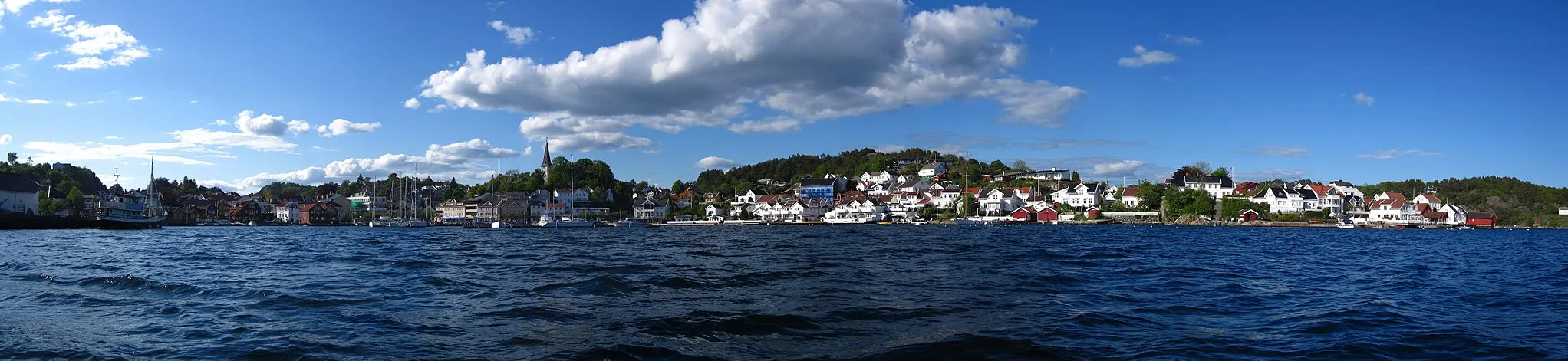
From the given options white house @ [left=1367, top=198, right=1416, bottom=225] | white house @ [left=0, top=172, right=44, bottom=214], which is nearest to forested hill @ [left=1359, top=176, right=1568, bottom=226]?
white house @ [left=1367, top=198, right=1416, bottom=225]

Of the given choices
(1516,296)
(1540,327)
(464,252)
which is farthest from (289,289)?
(1516,296)

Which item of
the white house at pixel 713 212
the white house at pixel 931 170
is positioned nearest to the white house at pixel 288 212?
the white house at pixel 713 212

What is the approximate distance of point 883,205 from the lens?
102 m

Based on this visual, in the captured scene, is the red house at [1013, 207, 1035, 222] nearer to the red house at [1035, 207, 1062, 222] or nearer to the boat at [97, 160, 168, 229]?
the red house at [1035, 207, 1062, 222]

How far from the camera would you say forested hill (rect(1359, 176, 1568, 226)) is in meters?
87.5

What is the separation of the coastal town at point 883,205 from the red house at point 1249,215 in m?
0.11

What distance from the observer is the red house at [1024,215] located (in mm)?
90875

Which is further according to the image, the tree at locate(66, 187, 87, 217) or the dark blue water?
the tree at locate(66, 187, 87, 217)

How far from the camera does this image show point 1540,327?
9055 mm

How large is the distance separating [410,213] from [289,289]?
11054cm

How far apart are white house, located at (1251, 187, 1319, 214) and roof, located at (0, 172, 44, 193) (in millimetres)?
122326

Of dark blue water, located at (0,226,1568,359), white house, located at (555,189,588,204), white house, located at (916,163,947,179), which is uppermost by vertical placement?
white house, located at (916,163,947,179)

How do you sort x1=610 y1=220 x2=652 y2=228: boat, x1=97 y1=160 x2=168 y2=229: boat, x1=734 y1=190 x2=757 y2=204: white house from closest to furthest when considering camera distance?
x1=97 y1=160 x2=168 y2=229: boat < x1=610 y1=220 x2=652 y2=228: boat < x1=734 y1=190 x2=757 y2=204: white house

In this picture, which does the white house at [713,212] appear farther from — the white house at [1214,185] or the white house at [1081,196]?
the white house at [1214,185]
